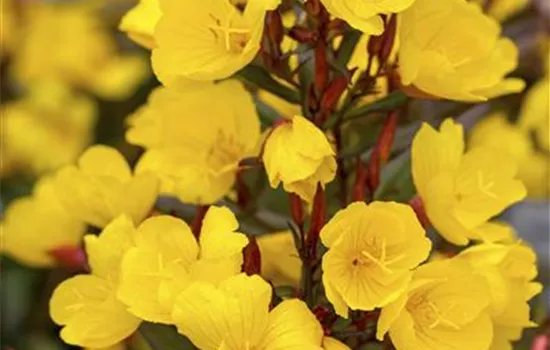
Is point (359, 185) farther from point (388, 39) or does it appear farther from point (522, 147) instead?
point (522, 147)

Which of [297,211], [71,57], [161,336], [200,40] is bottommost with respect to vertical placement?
[71,57]

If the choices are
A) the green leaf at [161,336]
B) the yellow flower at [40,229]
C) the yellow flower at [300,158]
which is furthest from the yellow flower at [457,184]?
the yellow flower at [40,229]

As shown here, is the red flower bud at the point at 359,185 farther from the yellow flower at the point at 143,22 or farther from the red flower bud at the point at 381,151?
the yellow flower at the point at 143,22

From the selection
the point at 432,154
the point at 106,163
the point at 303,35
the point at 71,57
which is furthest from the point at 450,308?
the point at 71,57

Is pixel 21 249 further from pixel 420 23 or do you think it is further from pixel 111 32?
pixel 111 32

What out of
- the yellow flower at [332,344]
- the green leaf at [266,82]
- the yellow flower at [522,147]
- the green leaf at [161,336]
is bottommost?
the yellow flower at [522,147]

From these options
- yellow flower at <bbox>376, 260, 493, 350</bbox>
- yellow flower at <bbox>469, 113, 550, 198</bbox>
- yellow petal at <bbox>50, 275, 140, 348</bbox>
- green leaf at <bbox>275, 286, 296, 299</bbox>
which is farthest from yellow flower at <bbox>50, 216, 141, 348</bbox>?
yellow flower at <bbox>469, 113, 550, 198</bbox>
